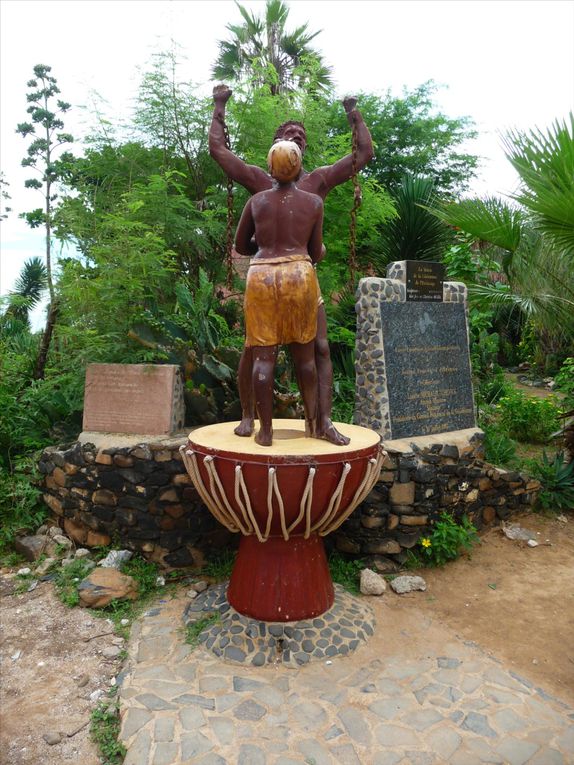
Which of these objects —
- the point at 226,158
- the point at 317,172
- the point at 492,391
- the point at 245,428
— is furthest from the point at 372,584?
the point at 492,391

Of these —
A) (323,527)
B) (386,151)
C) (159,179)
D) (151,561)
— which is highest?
(386,151)

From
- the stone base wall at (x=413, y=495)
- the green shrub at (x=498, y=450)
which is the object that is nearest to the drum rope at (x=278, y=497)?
the stone base wall at (x=413, y=495)

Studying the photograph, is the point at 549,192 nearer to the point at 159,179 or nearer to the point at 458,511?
the point at 458,511

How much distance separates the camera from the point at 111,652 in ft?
9.07

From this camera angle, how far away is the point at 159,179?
4.89 metres

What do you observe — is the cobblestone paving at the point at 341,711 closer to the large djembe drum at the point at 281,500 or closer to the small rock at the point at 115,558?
the large djembe drum at the point at 281,500

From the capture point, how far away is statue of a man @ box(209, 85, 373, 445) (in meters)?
2.83

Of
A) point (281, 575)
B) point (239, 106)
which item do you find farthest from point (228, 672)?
point (239, 106)

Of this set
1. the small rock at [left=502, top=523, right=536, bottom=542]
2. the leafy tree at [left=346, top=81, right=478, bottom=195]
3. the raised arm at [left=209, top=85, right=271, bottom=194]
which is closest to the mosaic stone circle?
the small rock at [left=502, top=523, right=536, bottom=542]

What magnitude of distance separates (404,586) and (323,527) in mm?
990

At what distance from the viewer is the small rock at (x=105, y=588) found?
10.4 ft

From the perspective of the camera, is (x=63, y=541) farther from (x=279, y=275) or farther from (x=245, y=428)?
(x=279, y=275)

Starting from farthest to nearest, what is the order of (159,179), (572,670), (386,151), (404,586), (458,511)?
1. (386,151)
2. (159,179)
3. (458,511)
4. (404,586)
5. (572,670)

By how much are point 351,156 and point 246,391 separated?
4.44 feet
